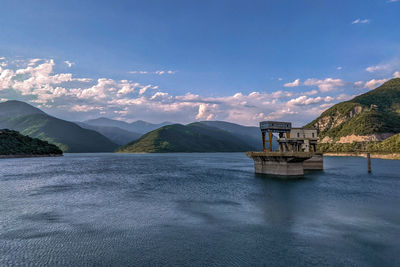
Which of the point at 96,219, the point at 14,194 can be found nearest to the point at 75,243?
the point at 96,219

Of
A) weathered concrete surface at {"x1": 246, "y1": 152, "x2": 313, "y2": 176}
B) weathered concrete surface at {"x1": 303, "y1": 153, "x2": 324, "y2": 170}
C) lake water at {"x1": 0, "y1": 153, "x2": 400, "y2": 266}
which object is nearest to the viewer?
lake water at {"x1": 0, "y1": 153, "x2": 400, "y2": 266}

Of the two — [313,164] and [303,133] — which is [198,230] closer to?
[303,133]

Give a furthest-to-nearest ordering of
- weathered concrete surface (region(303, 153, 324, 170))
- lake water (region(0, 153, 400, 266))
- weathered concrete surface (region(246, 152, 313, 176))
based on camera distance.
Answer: weathered concrete surface (region(303, 153, 324, 170)) < weathered concrete surface (region(246, 152, 313, 176)) < lake water (region(0, 153, 400, 266))

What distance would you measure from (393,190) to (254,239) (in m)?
51.1

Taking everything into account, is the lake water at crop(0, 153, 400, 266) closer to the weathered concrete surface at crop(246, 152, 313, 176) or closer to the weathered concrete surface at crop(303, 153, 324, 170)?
the weathered concrete surface at crop(246, 152, 313, 176)

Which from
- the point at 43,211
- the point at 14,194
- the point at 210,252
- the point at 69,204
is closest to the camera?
the point at 210,252

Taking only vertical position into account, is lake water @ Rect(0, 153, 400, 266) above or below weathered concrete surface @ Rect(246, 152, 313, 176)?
below

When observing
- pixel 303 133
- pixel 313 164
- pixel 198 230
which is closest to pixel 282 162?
pixel 303 133

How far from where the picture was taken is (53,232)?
2611cm

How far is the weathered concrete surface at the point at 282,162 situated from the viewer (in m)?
72.4

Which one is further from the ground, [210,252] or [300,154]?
[300,154]

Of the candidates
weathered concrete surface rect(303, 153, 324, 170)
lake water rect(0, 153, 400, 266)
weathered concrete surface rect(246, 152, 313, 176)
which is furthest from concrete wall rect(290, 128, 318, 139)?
lake water rect(0, 153, 400, 266)

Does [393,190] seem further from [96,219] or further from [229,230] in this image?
[96,219]

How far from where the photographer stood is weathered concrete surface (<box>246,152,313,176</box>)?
238 feet
